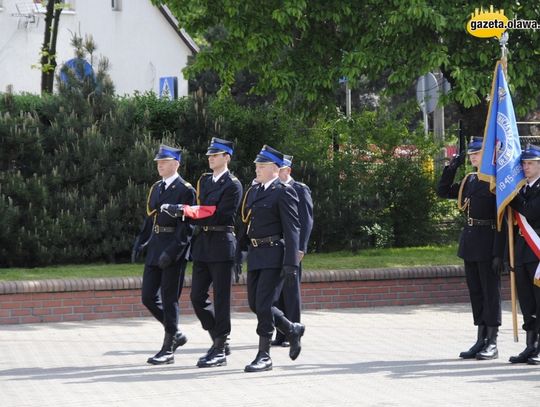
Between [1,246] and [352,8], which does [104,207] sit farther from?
[352,8]

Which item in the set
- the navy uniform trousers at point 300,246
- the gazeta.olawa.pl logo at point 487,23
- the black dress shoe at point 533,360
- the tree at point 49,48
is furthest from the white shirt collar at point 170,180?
the tree at point 49,48

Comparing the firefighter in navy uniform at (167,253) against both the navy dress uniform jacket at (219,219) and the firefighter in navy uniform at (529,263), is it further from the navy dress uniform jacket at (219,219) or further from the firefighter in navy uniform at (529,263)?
the firefighter in navy uniform at (529,263)

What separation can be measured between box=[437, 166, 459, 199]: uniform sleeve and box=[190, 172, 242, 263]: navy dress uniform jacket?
2.10 meters

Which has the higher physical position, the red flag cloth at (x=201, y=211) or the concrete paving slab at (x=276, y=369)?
the red flag cloth at (x=201, y=211)

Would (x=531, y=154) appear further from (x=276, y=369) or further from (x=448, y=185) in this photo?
(x=276, y=369)

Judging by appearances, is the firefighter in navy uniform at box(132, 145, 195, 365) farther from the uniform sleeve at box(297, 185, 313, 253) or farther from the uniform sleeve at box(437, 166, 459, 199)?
the uniform sleeve at box(437, 166, 459, 199)

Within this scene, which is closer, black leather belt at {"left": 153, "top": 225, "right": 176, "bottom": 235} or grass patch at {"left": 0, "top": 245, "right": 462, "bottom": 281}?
black leather belt at {"left": 153, "top": 225, "right": 176, "bottom": 235}

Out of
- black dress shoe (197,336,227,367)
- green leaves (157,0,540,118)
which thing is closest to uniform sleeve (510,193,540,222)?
black dress shoe (197,336,227,367)

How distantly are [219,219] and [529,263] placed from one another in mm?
2759

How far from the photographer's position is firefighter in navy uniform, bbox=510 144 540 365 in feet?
35.9

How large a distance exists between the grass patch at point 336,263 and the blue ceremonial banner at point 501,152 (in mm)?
4620

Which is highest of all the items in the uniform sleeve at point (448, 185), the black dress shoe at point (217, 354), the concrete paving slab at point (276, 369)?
the uniform sleeve at point (448, 185)

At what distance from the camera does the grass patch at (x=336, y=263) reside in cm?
1492

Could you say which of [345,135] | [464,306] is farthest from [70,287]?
[345,135]
